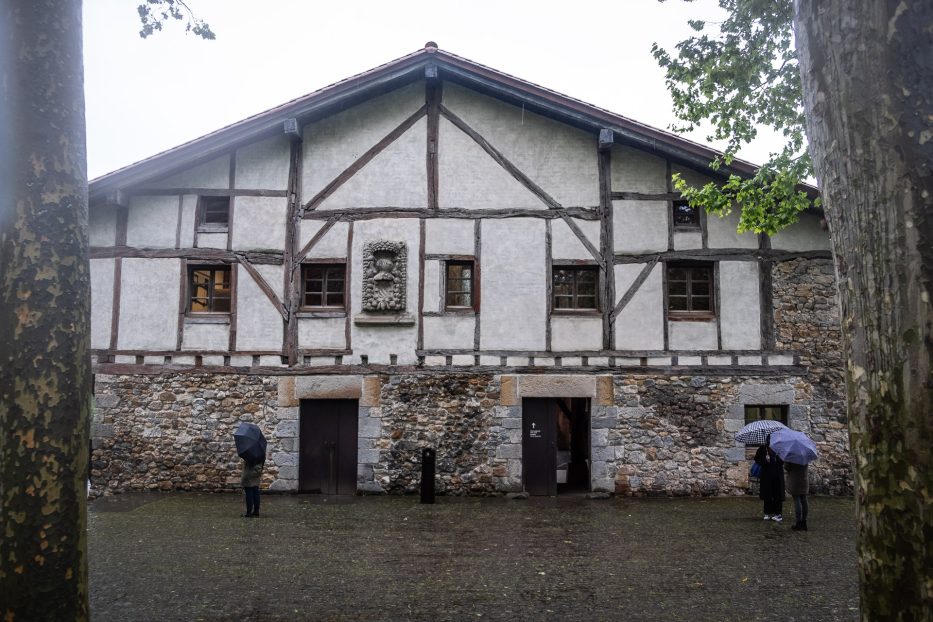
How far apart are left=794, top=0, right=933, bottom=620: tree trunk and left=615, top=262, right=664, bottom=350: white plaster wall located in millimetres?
9337

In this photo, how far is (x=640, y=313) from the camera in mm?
11867

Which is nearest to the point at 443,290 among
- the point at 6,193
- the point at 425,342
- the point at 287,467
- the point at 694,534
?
the point at 425,342

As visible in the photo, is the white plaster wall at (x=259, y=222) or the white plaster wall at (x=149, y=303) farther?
the white plaster wall at (x=259, y=222)

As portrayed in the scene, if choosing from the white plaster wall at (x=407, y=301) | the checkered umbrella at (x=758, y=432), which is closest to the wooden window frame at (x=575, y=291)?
the white plaster wall at (x=407, y=301)

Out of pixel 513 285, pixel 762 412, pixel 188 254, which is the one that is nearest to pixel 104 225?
pixel 188 254

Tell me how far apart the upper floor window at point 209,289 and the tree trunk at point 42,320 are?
359 inches

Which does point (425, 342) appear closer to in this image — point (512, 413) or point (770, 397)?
point (512, 413)

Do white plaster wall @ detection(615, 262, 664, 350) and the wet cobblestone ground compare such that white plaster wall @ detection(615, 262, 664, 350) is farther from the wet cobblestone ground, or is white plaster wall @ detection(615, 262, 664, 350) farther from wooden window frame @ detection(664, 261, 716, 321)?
the wet cobblestone ground

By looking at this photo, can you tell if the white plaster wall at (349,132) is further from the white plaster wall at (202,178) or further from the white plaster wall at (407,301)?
the white plaster wall at (202,178)

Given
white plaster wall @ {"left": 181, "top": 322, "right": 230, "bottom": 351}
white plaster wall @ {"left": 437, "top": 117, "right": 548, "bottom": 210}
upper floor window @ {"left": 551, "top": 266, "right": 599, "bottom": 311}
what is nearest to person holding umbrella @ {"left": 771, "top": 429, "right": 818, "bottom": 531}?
upper floor window @ {"left": 551, "top": 266, "right": 599, "bottom": 311}

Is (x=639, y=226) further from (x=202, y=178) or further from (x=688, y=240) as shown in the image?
(x=202, y=178)

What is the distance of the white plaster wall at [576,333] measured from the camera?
1185cm

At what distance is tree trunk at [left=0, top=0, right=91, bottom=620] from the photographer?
122 inches

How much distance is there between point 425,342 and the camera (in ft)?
38.9
